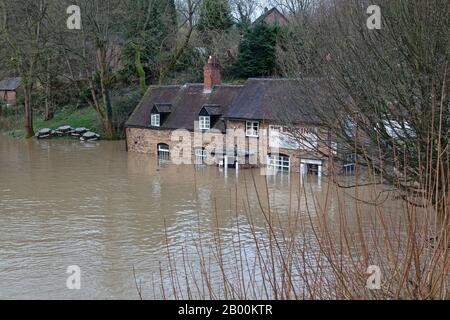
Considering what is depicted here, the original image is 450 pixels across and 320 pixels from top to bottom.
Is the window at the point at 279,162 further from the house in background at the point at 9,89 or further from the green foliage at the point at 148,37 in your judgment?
the house in background at the point at 9,89

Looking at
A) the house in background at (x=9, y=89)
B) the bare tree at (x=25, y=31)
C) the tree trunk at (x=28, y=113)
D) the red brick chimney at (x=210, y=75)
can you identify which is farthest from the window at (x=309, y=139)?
the house in background at (x=9, y=89)

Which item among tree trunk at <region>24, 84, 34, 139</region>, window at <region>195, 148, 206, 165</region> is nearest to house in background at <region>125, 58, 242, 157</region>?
window at <region>195, 148, 206, 165</region>

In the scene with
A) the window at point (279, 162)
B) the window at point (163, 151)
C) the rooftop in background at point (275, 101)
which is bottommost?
the window at point (279, 162)

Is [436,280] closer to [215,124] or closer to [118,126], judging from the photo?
[215,124]

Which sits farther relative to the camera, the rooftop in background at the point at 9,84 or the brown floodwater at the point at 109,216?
the rooftop in background at the point at 9,84

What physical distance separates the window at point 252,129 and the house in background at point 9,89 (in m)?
27.4

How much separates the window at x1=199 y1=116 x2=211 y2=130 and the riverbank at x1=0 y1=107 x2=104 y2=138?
10037 millimetres

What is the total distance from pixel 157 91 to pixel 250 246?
1875cm

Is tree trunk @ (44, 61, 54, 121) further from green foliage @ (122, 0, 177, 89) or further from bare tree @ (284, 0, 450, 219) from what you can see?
bare tree @ (284, 0, 450, 219)

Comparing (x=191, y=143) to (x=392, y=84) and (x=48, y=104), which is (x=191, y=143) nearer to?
(x=48, y=104)

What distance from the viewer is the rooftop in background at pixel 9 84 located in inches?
1793

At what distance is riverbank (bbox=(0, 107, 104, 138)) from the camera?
3650cm

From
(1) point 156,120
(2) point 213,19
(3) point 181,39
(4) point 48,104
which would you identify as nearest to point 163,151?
(1) point 156,120

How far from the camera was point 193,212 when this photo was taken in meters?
17.2
